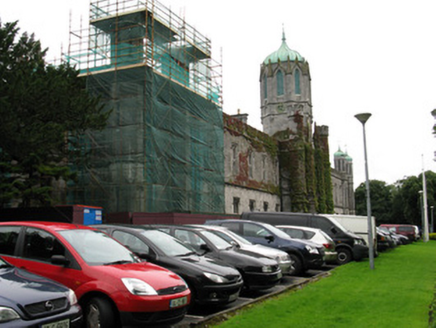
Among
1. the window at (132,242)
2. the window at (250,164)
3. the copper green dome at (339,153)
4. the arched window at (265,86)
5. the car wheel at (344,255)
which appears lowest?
the car wheel at (344,255)

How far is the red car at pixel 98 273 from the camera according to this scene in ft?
21.8

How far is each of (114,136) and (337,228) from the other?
41.6 ft

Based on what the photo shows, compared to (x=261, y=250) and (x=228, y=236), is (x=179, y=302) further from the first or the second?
(x=228, y=236)

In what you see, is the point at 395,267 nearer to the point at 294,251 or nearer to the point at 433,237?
the point at 294,251

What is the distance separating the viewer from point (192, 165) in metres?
28.3

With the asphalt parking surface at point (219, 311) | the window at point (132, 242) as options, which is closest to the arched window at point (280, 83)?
the asphalt parking surface at point (219, 311)

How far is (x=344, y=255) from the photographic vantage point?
1912 centimetres

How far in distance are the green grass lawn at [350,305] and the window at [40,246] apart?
2.92m

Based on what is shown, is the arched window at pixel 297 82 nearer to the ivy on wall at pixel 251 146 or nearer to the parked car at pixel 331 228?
the ivy on wall at pixel 251 146

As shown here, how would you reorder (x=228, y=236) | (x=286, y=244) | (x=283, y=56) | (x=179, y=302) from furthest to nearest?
(x=283, y=56) < (x=286, y=244) < (x=228, y=236) < (x=179, y=302)

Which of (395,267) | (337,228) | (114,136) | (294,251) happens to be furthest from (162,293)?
(114,136)

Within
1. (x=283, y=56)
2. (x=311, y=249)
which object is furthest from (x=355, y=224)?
(x=283, y=56)

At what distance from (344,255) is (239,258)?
382 inches

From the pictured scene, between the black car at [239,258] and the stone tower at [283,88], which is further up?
the stone tower at [283,88]
